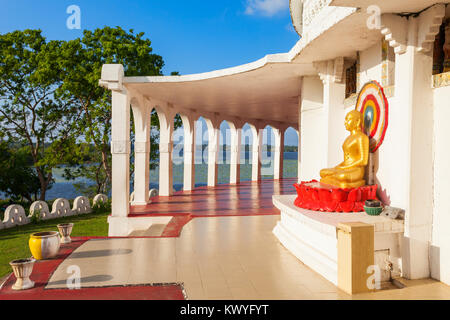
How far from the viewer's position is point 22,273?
5.07 m

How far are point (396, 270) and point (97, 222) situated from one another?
12.8 m

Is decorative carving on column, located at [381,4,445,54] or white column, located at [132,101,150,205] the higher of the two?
decorative carving on column, located at [381,4,445,54]

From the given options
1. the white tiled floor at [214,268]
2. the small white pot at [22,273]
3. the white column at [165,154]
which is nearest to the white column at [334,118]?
the white tiled floor at [214,268]

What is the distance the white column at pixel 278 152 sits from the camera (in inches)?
923

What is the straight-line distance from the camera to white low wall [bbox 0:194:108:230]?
1346 cm

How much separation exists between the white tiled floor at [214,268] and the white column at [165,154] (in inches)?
254

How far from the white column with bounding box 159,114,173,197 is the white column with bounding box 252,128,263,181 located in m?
7.66

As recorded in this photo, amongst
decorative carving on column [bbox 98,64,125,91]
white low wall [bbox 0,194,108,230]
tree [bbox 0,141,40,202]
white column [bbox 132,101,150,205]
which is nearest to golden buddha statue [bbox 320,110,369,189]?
decorative carving on column [bbox 98,64,125,91]

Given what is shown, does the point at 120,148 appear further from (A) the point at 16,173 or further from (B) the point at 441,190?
(A) the point at 16,173

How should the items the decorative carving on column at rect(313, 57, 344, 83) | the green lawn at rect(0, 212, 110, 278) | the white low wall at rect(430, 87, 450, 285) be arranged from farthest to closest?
the green lawn at rect(0, 212, 110, 278), the decorative carving on column at rect(313, 57, 344, 83), the white low wall at rect(430, 87, 450, 285)

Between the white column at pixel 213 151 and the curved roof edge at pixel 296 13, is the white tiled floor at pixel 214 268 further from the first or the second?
the white column at pixel 213 151

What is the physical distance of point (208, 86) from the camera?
11.4m

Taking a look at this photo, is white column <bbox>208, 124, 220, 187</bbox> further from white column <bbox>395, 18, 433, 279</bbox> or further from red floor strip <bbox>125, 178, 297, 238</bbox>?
white column <bbox>395, 18, 433, 279</bbox>
